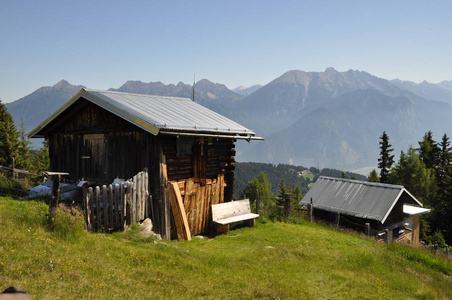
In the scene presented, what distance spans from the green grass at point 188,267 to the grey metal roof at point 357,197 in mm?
13284

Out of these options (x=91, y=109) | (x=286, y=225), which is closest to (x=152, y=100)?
(x=91, y=109)

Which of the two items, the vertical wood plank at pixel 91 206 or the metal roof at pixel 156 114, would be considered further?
the metal roof at pixel 156 114

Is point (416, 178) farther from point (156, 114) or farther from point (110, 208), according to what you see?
point (110, 208)

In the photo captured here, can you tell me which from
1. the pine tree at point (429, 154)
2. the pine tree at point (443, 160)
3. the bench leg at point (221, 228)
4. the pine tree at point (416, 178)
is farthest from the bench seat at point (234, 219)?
the pine tree at point (429, 154)

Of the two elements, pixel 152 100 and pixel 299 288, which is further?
pixel 152 100

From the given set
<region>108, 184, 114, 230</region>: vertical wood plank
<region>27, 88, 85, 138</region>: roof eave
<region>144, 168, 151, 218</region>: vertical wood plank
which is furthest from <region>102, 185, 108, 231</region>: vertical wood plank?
<region>27, 88, 85, 138</region>: roof eave

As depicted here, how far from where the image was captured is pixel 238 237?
1522cm

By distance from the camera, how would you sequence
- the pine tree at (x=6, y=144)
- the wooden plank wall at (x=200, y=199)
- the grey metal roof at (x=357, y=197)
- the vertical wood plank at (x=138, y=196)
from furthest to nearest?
1. the pine tree at (x=6, y=144)
2. the grey metal roof at (x=357, y=197)
3. the wooden plank wall at (x=200, y=199)
4. the vertical wood plank at (x=138, y=196)

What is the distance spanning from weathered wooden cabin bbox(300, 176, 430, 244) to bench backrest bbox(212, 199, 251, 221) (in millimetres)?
9827

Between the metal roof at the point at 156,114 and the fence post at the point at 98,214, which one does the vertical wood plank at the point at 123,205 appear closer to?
the fence post at the point at 98,214

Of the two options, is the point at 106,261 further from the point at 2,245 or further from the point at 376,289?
the point at 376,289

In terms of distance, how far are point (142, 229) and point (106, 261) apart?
3.94 m

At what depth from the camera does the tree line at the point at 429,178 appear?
4566cm

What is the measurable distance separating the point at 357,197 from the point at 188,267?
907 inches
